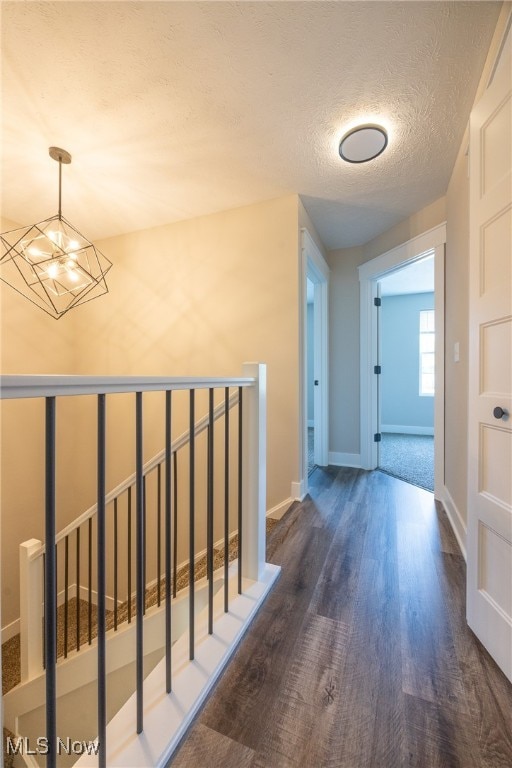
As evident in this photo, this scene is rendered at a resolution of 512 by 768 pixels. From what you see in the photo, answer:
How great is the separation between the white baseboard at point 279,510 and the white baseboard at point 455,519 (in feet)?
3.54

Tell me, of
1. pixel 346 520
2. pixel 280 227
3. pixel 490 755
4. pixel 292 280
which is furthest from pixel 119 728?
pixel 280 227

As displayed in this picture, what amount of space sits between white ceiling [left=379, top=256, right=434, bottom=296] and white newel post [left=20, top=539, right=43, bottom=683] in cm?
443

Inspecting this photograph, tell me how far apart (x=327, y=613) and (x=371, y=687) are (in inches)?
11.8

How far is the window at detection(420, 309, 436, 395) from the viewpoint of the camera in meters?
5.14

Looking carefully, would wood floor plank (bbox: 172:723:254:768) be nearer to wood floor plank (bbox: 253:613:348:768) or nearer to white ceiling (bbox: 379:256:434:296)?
wood floor plank (bbox: 253:613:348:768)

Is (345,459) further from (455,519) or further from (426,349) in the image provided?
(426,349)

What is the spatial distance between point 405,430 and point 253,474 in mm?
4780

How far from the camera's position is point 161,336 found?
289 centimetres

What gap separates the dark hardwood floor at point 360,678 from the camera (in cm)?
86

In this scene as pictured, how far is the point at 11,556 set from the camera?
112 inches

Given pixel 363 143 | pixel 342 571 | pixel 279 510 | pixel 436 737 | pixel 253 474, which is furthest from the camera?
pixel 279 510

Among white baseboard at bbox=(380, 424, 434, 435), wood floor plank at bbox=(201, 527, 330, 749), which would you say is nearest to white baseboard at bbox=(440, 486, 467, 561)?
wood floor plank at bbox=(201, 527, 330, 749)

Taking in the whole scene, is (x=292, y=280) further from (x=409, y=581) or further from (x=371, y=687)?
(x=371, y=687)

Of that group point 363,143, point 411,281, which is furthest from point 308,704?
point 411,281
